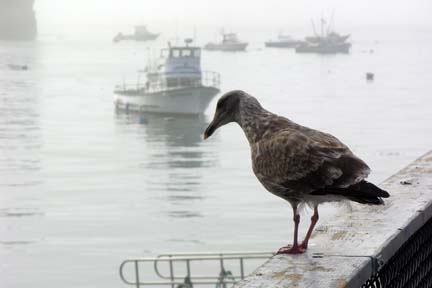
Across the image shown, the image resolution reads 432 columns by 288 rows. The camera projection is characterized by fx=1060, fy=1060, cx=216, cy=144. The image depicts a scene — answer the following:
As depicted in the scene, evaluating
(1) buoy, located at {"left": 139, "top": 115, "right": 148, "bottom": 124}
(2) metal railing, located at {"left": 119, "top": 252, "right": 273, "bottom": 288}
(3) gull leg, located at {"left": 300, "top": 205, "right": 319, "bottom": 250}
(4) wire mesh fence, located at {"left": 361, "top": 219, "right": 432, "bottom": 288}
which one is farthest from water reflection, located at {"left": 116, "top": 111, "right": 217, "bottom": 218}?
(4) wire mesh fence, located at {"left": 361, "top": 219, "right": 432, "bottom": 288}

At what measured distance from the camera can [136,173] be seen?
67.2 m

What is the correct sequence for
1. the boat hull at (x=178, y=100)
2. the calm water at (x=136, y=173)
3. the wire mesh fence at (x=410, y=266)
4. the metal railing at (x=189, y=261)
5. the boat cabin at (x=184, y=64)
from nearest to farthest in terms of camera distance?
1. the wire mesh fence at (x=410, y=266)
2. the metal railing at (x=189, y=261)
3. the calm water at (x=136, y=173)
4. the boat cabin at (x=184, y=64)
5. the boat hull at (x=178, y=100)

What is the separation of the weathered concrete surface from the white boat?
80.3 m

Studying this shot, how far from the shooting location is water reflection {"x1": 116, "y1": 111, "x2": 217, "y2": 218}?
57.8 meters

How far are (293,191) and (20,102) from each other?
114 meters

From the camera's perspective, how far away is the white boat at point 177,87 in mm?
85812

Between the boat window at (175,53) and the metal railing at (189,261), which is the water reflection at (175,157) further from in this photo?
the metal railing at (189,261)

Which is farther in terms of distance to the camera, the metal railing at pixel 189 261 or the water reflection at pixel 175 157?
the water reflection at pixel 175 157

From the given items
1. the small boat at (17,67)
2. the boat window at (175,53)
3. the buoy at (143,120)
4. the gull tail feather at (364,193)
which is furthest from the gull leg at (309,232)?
the small boat at (17,67)

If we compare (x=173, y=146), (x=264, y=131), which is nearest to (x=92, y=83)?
(x=173, y=146)

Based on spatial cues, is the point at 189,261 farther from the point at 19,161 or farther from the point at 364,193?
the point at 19,161

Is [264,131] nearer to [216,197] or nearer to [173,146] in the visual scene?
[216,197]

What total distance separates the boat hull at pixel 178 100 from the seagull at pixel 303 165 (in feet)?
272

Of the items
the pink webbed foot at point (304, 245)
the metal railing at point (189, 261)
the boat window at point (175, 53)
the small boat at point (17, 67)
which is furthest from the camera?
the small boat at point (17, 67)
